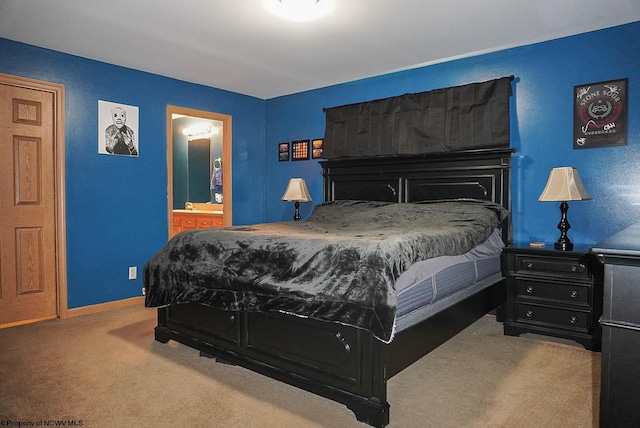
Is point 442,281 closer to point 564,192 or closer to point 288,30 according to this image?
point 564,192

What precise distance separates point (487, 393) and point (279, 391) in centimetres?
113

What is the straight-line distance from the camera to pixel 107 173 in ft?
13.2

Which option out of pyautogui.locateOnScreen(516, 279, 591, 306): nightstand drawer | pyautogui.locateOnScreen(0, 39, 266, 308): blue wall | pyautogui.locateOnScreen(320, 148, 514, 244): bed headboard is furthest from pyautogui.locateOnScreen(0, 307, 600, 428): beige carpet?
pyautogui.locateOnScreen(320, 148, 514, 244): bed headboard

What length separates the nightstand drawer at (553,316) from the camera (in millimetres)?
3002

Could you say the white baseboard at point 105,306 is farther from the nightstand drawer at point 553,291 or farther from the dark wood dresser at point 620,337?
the dark wood dresser at point 620,337

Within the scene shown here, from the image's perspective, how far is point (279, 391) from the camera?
2.33 metres

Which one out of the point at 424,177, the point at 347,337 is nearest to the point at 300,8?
the point at 424,177

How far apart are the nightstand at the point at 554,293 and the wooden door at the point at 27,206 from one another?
152 inches

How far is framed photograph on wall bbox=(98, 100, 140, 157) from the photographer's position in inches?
157

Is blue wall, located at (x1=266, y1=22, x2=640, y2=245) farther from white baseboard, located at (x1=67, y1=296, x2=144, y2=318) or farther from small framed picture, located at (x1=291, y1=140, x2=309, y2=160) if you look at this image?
white baseboard, located at (x1=67, y1=296, x2=144, y2=318)

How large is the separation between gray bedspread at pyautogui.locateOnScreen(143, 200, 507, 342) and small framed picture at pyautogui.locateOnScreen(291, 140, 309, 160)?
6.04 ft

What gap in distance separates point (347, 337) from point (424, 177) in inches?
94.2


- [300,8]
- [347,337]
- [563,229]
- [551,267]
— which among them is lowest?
[347,337]

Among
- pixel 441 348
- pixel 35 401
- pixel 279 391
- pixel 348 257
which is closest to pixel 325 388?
pixel 279 391
